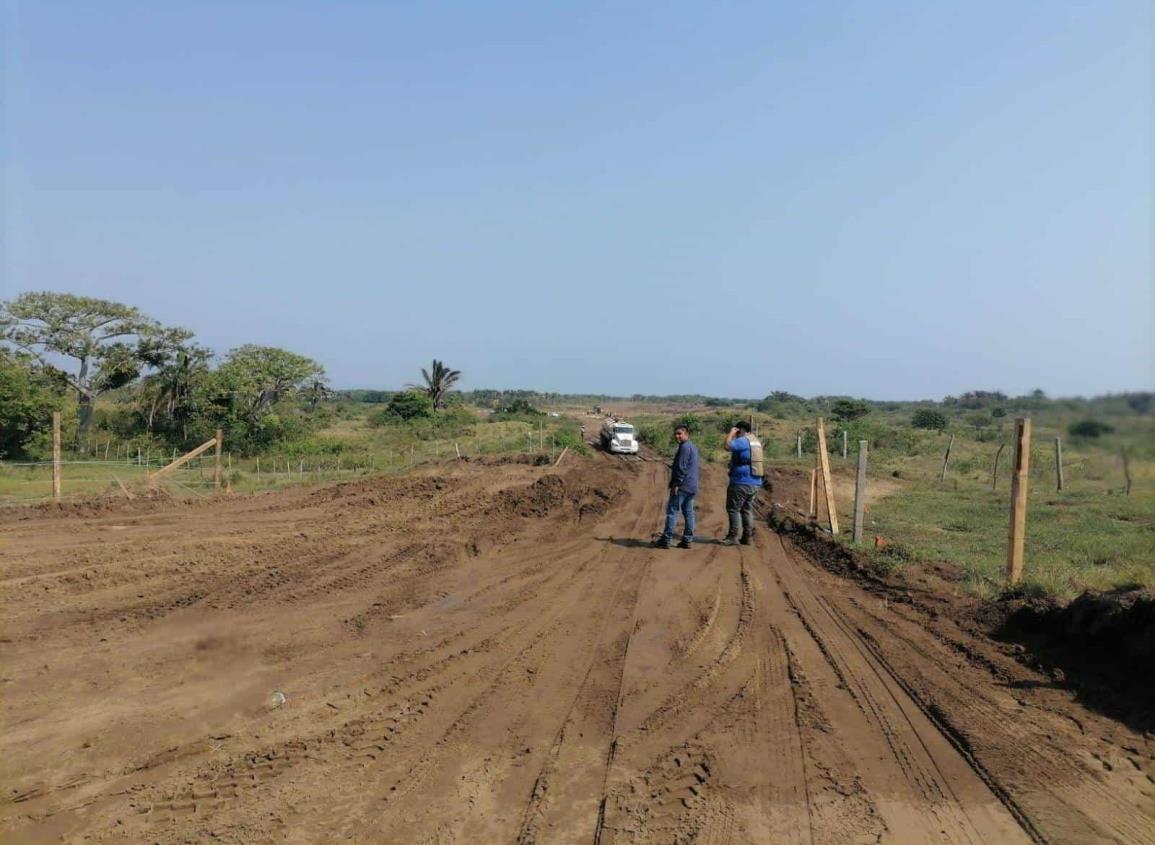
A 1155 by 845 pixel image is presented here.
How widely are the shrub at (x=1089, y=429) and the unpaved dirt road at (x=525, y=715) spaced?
2.21 metres

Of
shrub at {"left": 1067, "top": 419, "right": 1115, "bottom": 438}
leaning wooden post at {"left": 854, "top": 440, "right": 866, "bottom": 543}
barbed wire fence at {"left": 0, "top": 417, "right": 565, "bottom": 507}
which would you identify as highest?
shrub at {"left": 1067, "top": 419, "right": 1115, "bottom": 438}

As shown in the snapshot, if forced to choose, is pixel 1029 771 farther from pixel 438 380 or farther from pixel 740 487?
pixel 438 380

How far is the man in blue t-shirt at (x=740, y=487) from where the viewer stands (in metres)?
11.8

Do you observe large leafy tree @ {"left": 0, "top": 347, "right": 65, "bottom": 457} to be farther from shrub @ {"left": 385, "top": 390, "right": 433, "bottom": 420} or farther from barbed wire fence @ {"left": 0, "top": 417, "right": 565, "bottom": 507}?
shrub @ {"left": 385, "top": 390, "right": 433, "bottom": 420}

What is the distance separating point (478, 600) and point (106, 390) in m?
36.1

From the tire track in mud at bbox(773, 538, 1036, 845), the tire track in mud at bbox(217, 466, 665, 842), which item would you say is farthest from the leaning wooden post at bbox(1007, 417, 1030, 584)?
the tire track in mud at bbox(217, 466, 665, 842)

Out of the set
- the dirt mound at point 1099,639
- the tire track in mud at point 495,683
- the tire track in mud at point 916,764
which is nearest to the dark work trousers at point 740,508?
the tire track in mud at point 495,683

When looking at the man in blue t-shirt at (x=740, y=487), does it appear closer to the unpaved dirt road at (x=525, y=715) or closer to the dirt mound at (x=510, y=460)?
the unpaved dirt road at (x=525, y=715)

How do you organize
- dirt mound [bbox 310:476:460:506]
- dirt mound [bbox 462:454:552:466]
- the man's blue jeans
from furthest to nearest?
1. dirt mound [bbox 462:454:552:466]
2. dirt mound [bbox 310:476:460:506]
3. the man's blue jeans

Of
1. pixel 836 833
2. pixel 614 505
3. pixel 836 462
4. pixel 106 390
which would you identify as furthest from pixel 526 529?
pixel 106 390

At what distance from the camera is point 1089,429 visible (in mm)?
4148

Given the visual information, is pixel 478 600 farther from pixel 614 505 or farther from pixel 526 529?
pixel 614 505

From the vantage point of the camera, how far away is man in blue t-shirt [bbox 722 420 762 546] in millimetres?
11844

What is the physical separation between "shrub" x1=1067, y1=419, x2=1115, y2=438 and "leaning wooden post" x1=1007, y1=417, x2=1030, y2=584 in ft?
13.2
